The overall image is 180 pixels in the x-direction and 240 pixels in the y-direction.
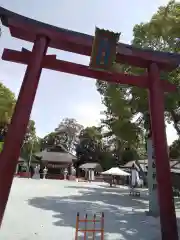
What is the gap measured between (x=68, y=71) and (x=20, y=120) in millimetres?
2267

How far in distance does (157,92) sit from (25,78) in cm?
400

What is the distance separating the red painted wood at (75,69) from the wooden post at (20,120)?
0.28 m

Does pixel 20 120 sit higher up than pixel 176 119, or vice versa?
pixel 176 119

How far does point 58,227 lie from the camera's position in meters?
7.01

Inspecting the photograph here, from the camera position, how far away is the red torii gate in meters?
5.37

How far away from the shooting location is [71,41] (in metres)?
6.67

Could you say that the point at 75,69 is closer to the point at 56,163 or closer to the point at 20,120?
the point at 20,120

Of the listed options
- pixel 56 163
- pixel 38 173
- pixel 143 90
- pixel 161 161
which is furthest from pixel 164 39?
pixel 56 163

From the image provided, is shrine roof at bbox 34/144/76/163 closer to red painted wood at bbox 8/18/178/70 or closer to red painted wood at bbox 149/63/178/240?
red painted wood at bbox 8/18/178/70

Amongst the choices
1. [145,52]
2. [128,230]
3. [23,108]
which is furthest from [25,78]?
[128,230]

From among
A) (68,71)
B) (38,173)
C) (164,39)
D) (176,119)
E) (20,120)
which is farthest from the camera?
(38,173)

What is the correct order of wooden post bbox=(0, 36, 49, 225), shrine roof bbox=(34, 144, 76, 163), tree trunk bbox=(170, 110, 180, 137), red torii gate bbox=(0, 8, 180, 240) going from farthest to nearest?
shrine roof bbox=(34, 144, 76, 163) < tree trunk bbox=(170, 110, 180, 137) < red torii gate bbox=(0, 8, 180, 240) < wooden post bbox=(0, 36, 49, 225)

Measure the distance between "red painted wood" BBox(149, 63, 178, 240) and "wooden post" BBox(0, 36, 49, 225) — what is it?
3.55 meters

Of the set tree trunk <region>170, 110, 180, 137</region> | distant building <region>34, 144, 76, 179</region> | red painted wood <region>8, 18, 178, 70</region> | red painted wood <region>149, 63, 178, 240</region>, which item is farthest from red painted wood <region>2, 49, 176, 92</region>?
distant building <region>34, 144, 76, 179</region>
